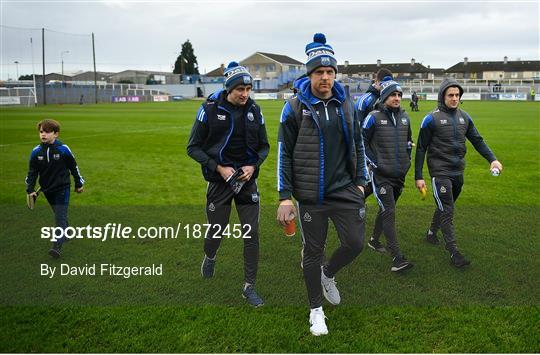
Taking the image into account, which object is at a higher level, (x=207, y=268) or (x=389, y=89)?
(x=389, y=89)

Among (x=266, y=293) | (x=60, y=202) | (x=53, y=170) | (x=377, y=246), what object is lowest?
(x=266, y=293)

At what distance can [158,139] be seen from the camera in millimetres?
18109

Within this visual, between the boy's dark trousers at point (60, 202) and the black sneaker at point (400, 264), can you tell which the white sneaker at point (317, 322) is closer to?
the black sneaker at point (400, 264)

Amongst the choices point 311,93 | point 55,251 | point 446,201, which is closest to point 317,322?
point 311,93

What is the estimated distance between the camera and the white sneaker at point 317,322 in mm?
3888

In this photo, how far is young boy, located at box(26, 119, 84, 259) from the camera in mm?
5734

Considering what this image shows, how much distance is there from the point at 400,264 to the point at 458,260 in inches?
27.2

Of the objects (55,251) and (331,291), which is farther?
(55,251)

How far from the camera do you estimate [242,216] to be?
4750mm

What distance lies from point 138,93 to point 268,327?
221 feet

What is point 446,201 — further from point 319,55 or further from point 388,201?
point 319,55

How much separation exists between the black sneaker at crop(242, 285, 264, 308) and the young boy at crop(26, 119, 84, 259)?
99.2 inches

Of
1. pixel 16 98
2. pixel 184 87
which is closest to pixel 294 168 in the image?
pixel 16 98

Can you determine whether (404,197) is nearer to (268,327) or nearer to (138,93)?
(268,327)
